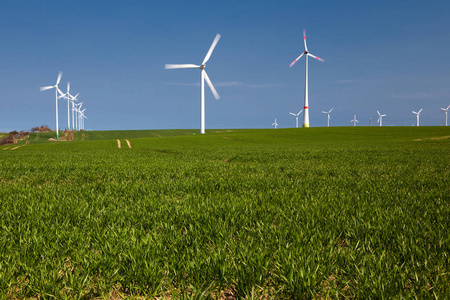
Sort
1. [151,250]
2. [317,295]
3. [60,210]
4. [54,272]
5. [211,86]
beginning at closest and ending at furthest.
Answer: [317,295] < [54,272] < [151,250] < [60,210] < [211,86]

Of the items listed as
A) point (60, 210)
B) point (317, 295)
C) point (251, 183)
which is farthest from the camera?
point (251, 183)

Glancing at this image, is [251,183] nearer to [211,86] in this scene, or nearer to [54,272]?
[54,272]

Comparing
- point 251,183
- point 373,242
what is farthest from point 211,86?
point 373,242

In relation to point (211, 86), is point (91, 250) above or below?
below

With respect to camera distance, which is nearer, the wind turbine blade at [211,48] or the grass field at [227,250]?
the grass field at [227,250]

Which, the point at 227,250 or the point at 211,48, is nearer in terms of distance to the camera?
the point at 227,250

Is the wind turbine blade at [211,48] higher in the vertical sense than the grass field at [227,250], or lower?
higher

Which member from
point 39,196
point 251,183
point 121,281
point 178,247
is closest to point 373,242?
point 178,247

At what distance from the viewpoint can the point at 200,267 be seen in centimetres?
304

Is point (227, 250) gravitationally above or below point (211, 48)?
below

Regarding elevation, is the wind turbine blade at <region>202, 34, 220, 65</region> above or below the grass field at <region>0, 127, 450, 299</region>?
above

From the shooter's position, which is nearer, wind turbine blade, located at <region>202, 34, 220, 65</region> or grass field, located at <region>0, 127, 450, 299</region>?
grass field, located at <region>0, 127, 450, 299</region>

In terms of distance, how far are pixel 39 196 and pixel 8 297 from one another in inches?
184

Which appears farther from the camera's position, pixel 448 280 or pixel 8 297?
pixel 448 280
